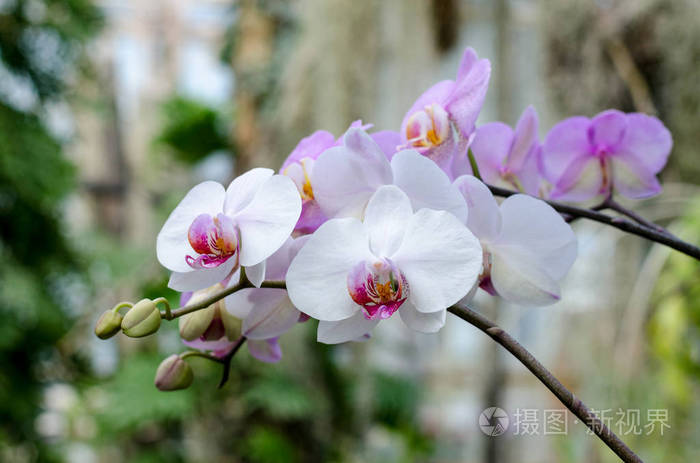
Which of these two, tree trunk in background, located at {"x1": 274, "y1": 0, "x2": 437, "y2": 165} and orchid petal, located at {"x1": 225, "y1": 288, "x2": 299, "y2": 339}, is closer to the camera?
orchid petal, located at {"x1": 225, "y1": 288, "x2": 299, "y2": 339}

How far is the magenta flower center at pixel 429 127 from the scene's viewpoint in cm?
24

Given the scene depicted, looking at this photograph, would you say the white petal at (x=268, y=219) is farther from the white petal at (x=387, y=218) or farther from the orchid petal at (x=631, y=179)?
the orchid petal at (x=631, y=179)

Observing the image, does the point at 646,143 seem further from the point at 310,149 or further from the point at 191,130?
the point at 191,130

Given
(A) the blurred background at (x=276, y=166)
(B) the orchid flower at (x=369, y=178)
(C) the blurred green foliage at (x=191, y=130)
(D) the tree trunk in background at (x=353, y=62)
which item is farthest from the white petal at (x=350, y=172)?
(C) the blurred green foliage at (x=191, y=130)

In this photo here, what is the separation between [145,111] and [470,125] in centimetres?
321

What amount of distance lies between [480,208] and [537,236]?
0.09ft

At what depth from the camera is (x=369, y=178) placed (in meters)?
0.22

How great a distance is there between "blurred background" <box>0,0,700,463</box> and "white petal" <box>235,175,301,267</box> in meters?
0.87

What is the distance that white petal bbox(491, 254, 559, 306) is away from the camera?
0.24 meters

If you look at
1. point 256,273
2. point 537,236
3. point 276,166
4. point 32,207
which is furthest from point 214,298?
point 276,166

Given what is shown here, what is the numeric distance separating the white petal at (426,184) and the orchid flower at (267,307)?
46mm

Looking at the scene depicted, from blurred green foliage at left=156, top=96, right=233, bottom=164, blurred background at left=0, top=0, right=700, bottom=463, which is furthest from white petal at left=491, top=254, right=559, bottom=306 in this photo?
blurred green foliage at left=156, top=96, right=233, bottom=164

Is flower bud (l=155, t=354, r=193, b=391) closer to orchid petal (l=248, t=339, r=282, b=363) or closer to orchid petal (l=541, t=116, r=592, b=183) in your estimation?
orchid petal (l=248, t=339, r=282, b=363)

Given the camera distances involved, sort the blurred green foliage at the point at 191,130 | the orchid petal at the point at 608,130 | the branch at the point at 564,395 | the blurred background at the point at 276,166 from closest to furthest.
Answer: the branch at the point at 564,395
the orchid petal at the point at 608,130
the blurred background at the point at 276,166
the blurred green foliage at the point at 191,130
